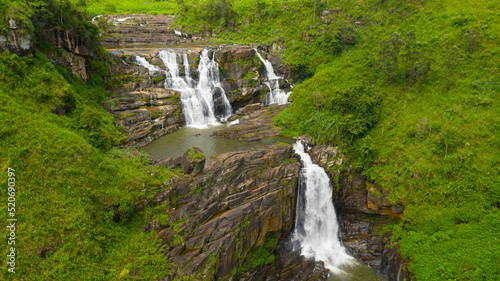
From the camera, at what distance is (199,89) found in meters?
33.0

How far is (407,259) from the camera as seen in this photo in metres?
17.9

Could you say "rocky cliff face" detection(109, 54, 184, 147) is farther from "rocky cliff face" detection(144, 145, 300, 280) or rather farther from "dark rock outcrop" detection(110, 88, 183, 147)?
"rocky cliff face" detection(144, 145, 300, 280)

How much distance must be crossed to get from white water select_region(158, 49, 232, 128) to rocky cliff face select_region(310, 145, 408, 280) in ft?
46.3

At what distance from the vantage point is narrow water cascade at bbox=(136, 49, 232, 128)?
30.8 meters

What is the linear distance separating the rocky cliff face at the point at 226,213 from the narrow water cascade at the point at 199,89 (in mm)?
12025

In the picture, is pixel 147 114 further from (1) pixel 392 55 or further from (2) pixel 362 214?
(1) pixel 392 55

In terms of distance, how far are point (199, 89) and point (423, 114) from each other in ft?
83.7

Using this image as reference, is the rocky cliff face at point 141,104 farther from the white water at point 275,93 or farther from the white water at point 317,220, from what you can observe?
the white water at point 317,220

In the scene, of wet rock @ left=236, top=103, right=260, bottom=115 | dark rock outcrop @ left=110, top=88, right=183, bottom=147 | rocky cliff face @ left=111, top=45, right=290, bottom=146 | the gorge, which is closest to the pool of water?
the gorge

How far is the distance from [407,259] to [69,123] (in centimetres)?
2676

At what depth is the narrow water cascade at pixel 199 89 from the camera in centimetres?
3075

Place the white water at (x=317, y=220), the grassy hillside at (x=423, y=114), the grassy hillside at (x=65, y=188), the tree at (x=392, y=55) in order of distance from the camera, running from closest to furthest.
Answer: the grassy hillside at (x=65, y=188) < the grassy hillside at (x=423, y=114) < the white water at (x=317, y=220) < the tree at (x=392, y=55)

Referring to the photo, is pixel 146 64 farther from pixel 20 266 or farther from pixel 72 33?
pixel 20 266

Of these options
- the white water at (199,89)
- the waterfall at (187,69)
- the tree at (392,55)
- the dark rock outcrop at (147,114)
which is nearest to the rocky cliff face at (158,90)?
the dark rock outcrop at (147,114)
